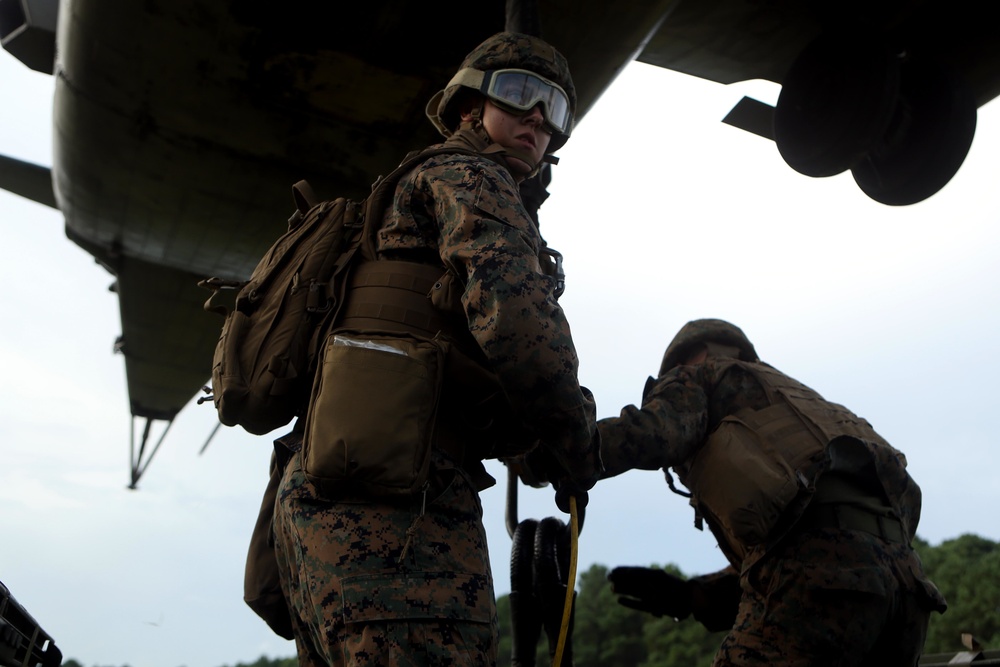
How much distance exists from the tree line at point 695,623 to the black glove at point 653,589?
1009cm

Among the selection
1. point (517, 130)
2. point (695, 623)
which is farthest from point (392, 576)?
point (695, 623)

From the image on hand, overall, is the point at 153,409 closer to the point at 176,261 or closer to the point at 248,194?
the point at 176,261

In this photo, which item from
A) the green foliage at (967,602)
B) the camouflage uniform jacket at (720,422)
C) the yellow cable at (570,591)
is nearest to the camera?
the yellow cable at (570,591)

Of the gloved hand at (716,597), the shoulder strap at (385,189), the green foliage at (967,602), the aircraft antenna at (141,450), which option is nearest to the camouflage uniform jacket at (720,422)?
the gloved hand at (716,597)

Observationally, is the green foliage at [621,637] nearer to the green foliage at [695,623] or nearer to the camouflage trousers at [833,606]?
the green foliage at [695,623]

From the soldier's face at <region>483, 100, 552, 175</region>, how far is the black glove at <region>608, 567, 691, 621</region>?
6.78 feet

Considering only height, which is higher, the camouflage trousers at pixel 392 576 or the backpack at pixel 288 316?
the backpack at pixel 288 316

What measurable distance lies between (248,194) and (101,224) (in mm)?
1455

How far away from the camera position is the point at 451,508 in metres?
1.80

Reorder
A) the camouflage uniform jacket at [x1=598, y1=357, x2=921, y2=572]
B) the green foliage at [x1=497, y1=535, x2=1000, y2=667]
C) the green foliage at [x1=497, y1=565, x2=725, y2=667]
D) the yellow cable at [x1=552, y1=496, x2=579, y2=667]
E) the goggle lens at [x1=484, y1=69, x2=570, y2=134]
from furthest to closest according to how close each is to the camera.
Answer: the green foliage at [x1=497, y1=565, x2=725, y2=667], the green foliage at [x1=497, y1=535, x2=1000, y2=667], the camouflage uniform jacket at [x1=598, y1=357, x2=921, y2=572], the goggle lens at [x1=484, y1=69, x2=570, y2=134], the yellow cable at [x1=552, y1=496, x2=579, y2=667]

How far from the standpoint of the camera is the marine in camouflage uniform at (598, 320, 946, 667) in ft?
9.74

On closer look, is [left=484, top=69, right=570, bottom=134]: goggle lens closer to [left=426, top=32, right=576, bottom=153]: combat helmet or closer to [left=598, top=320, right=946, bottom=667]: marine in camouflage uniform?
[left=426, top=32, right=576, bottom=153]: combat helmet

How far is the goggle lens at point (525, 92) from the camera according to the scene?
2248mm

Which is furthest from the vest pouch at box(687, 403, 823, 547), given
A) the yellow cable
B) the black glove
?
the yellow cable
